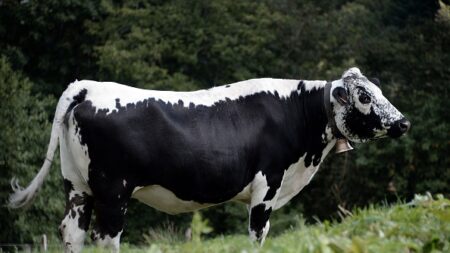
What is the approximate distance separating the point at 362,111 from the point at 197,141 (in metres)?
1.95

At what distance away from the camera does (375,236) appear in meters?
5.71

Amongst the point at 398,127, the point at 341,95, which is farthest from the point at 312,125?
the point at 398,127

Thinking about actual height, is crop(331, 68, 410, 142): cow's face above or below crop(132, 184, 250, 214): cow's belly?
above

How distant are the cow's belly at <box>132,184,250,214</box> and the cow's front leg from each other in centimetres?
11

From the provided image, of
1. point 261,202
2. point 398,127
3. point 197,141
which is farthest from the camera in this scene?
point 398,127

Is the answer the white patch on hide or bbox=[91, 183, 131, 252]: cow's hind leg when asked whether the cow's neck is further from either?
bbox=[91, 183, 131, 252]: cow's hind leg

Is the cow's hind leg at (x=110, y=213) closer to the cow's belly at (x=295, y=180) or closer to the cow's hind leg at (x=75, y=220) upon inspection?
the cow's hind leg at (x=75, y=220)

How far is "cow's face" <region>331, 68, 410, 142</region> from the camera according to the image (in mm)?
9328

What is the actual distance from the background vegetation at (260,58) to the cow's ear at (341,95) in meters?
15.7

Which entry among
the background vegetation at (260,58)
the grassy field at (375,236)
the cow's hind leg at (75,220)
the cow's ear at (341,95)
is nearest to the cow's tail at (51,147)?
the cow's hind leg at (75,220)

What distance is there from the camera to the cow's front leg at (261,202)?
884 cm

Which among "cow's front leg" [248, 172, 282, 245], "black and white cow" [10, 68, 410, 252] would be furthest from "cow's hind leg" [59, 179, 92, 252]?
"cow's front leg" [248, 172, 282, 245]

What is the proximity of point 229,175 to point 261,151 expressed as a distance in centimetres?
48

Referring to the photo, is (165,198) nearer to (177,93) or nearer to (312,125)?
(177,93)
